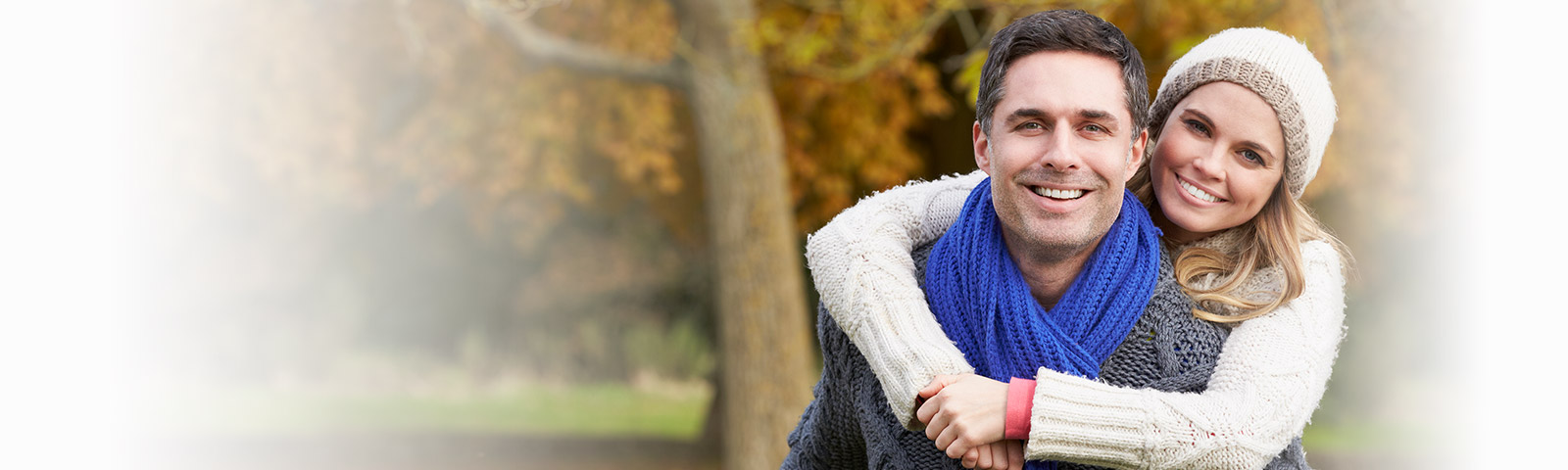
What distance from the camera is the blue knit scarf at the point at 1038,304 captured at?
2.68 metres

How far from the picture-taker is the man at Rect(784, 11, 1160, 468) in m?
2.61

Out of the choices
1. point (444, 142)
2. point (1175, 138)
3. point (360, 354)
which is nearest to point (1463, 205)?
point (444, 142)

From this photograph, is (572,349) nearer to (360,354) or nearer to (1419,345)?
(360,354)

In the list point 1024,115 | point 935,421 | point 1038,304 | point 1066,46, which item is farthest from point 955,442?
point 1066,46

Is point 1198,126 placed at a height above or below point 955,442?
above

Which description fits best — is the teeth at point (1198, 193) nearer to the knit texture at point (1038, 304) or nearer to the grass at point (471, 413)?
the knit texture at point (1038, 304)

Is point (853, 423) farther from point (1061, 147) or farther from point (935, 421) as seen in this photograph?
point (1061, 147)

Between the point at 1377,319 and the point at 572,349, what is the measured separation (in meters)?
10.8

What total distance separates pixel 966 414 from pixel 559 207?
12.1 m

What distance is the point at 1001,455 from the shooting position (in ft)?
8.37

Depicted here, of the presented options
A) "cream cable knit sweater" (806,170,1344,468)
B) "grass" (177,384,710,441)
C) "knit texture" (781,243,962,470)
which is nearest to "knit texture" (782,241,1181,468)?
"knit texture" (781,243,962,470)

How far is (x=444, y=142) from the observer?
12.1 m

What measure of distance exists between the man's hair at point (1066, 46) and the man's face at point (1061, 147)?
2 cm

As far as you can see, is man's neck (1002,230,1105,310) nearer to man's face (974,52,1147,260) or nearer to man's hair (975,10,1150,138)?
man's face (974,52,1147,260)
